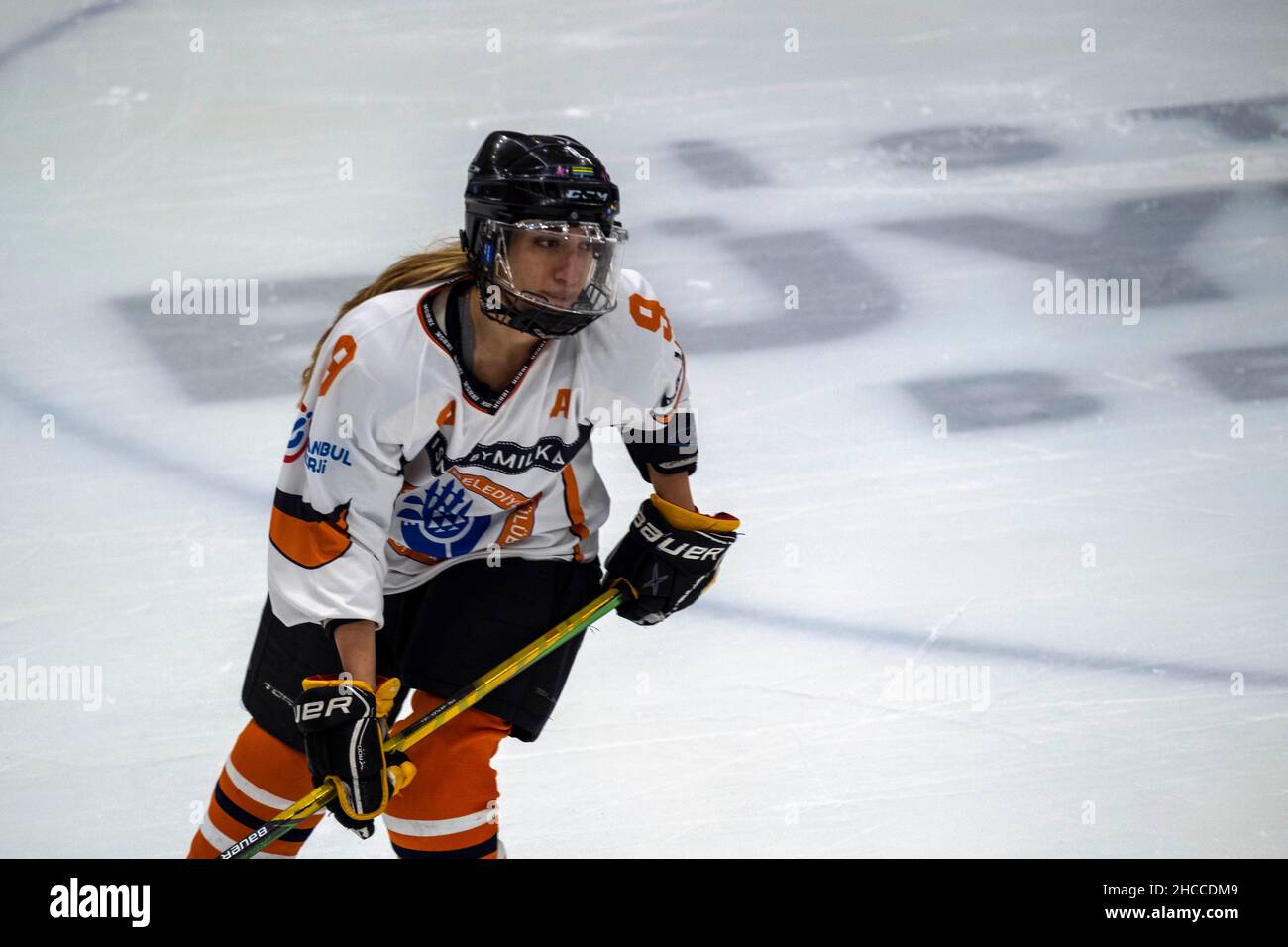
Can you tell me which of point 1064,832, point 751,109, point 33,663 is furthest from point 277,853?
point 751,109

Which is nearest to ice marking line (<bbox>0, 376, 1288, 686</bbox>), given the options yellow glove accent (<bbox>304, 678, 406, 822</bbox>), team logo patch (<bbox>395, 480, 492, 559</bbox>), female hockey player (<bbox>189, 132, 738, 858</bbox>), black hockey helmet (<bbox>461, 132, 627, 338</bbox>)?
female hockey player (<bbox>189, 132, 738, 858</bbox>)

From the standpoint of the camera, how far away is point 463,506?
2.65m

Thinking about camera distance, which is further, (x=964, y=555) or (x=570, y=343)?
(x=964, y=555)

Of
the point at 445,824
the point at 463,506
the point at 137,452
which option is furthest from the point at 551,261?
the point at 137,452

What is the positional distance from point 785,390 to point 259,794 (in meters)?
2.38

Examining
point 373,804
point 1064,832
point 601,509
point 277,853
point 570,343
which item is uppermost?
point 570,343

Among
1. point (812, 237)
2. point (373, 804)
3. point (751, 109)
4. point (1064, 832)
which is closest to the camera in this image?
point (373, 804)

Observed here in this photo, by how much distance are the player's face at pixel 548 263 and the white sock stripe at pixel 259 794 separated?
84 cm

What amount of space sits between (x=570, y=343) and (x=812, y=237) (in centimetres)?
302

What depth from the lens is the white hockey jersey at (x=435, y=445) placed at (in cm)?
248

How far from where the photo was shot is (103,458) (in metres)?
4.36

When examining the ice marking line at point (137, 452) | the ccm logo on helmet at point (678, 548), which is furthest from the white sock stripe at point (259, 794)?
the ice marking line at point (137, 452)

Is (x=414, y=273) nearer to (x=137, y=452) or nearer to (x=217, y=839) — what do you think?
(x=217, y=839)

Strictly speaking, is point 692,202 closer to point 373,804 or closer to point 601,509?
point 601,509
